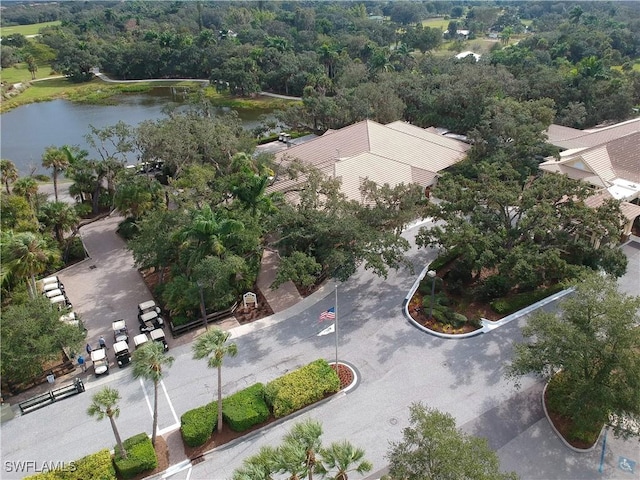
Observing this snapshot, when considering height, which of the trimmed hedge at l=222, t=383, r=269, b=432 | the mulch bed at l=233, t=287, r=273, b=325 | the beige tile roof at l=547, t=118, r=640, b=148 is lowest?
the mulch bed at l=233, t=287, r=273, b=325

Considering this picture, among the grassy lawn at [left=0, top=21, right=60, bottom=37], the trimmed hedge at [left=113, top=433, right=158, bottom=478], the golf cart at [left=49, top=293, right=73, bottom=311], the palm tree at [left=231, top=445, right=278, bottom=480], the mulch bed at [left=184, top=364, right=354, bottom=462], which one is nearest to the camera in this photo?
the palm tree at [left=231, top=445, right=278, bottom=480]

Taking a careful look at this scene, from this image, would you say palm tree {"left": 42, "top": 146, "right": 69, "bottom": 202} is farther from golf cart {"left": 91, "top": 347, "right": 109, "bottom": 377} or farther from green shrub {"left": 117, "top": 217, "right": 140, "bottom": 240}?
golf cart {"left": 91, "top": 347, "right": 109, "bottom": 377}

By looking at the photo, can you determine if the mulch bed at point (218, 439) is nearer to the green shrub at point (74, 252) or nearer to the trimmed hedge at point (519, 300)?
the trimmed hedge at point (519, 300)

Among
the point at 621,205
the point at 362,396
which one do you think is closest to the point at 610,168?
the point at 621,205

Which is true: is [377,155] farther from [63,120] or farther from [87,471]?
[63,120]

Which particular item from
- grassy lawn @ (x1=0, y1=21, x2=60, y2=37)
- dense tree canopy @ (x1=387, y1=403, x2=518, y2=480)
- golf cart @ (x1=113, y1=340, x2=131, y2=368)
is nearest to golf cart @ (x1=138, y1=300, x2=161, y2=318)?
golf cart @ (x1=113, y1=340, x2=131, y2=368)
